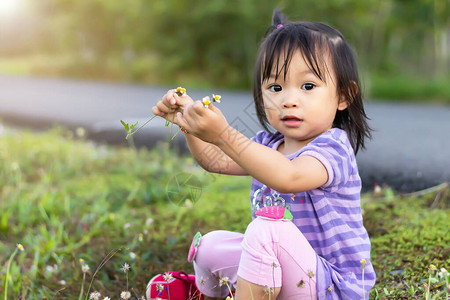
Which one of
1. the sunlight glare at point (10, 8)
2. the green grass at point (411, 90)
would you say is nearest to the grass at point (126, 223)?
the green grass at point (411, 90)

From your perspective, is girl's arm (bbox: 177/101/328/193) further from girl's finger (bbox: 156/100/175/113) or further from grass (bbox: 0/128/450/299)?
grass (bbox: 0/128/450/299)

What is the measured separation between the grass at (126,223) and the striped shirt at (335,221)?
284 millimetres

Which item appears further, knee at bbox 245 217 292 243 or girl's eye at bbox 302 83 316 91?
girl's eye at bbox 302 83 316 91

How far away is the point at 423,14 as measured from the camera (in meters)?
11.5

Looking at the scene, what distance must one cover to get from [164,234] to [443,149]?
257cm

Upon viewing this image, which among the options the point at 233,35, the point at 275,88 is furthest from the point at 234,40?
the point at 275,88

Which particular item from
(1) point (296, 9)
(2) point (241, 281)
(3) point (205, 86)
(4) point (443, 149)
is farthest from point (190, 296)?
(3) point (205, 86)

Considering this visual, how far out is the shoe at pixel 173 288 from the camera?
6.31 ft

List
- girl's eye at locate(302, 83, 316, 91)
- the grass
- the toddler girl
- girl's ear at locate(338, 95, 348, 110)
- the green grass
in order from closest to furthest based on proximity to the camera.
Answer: the toddler girl, girl's eye at locate(302, 83, 316, 91), girl's ear at locate(338, 95, 348, 110), the grass, the green grass

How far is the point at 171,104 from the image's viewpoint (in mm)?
1687

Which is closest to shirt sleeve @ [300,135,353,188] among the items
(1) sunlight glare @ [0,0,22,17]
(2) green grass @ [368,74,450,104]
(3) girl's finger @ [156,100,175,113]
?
(3) girl's finger @ [156,100,175,113]

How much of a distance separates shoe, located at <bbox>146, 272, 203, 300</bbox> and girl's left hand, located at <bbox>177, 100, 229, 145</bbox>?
2.18ft

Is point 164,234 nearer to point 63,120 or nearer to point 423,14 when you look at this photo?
point 63,120

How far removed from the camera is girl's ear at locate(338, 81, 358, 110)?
1.86m
